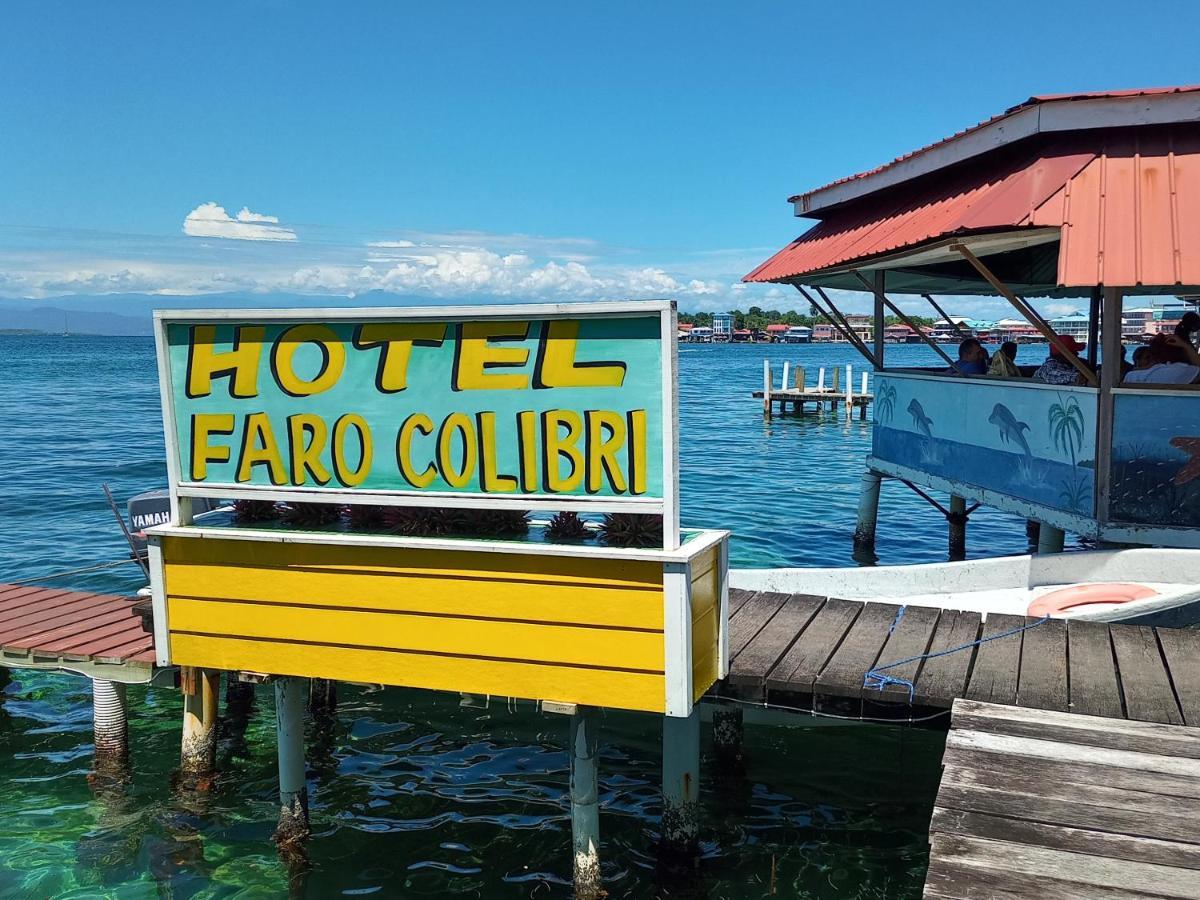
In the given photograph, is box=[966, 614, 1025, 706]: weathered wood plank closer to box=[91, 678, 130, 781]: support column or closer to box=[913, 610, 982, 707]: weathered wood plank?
box=[913, 610, 982, 707]: weathered wood plank

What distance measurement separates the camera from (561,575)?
20.0 feet

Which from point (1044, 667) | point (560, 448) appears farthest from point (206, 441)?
point (1044, 667)

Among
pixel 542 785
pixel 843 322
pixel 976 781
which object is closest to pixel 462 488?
pixel 976 781

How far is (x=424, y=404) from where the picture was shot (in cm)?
630

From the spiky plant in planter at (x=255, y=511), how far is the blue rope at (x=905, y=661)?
4.15 meters

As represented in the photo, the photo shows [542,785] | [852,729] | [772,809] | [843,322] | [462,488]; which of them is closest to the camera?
[462,488]

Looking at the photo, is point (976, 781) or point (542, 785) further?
point (542, 785)

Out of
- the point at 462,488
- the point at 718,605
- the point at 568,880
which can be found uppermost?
the point at 462,488

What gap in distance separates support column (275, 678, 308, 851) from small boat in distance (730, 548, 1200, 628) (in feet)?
12.9

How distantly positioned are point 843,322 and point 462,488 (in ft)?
36.3

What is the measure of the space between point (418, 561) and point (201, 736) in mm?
4114

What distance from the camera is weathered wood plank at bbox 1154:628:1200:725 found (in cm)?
613

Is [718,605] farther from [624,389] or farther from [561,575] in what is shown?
[624,389]

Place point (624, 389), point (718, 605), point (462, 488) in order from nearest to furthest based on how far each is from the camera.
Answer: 1. point (624, 389)
2. point (462, 488)
3. point (718, 605)
